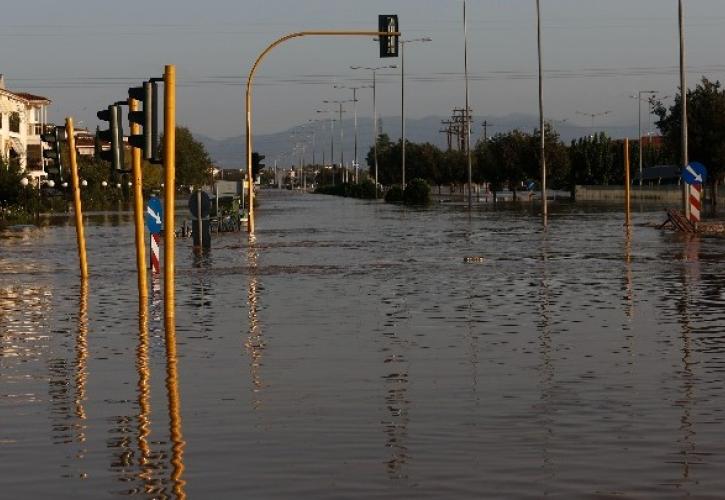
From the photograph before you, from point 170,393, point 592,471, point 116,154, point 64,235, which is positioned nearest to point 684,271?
point 116,154

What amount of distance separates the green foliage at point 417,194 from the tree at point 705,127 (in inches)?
1241

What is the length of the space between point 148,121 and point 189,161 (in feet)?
509

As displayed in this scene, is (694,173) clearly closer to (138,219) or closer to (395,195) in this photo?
(138,219)

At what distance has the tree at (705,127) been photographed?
77.3 meters

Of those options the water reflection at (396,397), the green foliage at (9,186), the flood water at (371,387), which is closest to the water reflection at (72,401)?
the flood water at (371,387)

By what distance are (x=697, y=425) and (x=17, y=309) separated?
13.0 meters

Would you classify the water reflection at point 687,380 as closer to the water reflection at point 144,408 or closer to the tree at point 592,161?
the water reflection at point 144,408

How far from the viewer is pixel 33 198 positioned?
251 ft

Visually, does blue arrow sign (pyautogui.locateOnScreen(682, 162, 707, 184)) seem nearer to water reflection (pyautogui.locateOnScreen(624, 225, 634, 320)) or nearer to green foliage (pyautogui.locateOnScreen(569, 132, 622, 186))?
water reflection (pyautogui.locateOnScreen(624, 225, 634, 320))

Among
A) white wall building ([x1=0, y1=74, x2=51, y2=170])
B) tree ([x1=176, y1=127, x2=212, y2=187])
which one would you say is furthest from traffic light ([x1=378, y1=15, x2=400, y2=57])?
tree ([x1=176, y1=127, x2=212, y2=187])

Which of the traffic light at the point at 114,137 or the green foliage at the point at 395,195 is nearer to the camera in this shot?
the traffic light at the point at 114,137

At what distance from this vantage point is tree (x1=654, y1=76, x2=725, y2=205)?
254 feet

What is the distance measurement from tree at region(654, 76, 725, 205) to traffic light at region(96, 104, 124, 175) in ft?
192

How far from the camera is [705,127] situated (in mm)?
77812
